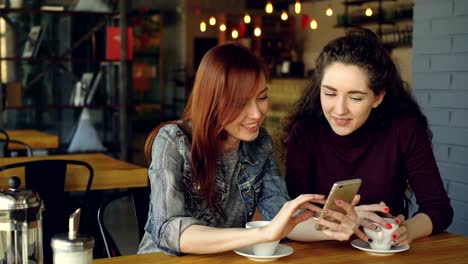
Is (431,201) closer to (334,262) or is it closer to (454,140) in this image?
(334,262)

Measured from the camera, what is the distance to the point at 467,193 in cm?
379

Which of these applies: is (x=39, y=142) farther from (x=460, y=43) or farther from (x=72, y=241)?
(x=72, y=241)

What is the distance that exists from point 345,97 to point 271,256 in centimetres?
75

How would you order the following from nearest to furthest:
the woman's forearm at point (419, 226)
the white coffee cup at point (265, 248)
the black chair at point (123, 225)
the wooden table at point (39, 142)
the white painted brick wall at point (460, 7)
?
the white coffee cup at point (265, 248)
the woman's forearm at point (419, 226)
the white painted brick wall at point (460, 7)
the black chair at point (123, 225)
the wooden table at point (39, 142)

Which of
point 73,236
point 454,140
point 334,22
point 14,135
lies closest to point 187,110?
point 73,236

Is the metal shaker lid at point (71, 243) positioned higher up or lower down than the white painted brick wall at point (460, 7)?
lower down

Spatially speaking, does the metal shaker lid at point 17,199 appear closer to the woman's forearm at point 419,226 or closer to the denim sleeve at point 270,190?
the denim sleeve at point 270,190

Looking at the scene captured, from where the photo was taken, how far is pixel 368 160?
104 inches

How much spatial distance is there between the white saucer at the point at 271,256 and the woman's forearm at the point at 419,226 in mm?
429

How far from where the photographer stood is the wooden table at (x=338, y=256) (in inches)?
75.8

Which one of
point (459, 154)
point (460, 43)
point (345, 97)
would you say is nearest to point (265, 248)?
point (345, 97)

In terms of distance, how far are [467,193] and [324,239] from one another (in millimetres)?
1898

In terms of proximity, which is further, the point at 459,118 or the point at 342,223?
the point at 459,118

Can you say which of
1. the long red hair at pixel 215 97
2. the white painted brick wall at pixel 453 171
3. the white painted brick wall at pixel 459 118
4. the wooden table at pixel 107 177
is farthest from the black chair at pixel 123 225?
the long red hair at pixel 215 97
